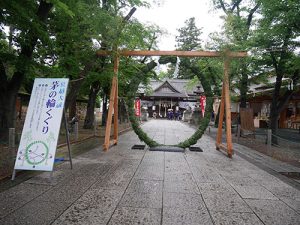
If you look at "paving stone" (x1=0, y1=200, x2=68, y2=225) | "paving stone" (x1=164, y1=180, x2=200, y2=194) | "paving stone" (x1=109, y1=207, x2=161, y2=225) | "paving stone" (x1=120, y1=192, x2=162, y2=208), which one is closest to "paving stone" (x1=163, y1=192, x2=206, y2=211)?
"paving stone" (x1=120, y1=192, x2=162, y2=208)

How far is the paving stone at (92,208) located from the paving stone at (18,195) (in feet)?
2.55

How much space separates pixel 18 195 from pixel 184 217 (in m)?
2.71

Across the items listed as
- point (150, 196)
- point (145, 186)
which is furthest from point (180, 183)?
point (150, 196)

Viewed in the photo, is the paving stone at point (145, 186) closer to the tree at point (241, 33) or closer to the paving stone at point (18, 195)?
the paving stone at point (18, 195)

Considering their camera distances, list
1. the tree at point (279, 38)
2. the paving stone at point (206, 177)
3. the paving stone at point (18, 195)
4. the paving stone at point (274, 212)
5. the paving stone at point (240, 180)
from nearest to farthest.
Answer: the paving stone at point (274, 212) → the paving stone at point (18, 195) → the paving stone at point (240, 180) → the paving stone at point (206, 177) → the tree at point (279, 38)

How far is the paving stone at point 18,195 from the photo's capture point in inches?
166

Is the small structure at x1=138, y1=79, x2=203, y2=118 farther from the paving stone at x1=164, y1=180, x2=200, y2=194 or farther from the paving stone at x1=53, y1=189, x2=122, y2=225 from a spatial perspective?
the paving stone at x1=53, y1=189, x2=122, y2=225

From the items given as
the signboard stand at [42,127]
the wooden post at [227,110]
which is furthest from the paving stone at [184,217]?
the wooden post at [227,110]

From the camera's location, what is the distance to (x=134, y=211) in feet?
14.0

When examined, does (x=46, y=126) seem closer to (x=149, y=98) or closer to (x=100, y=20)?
(x=100, y=20)

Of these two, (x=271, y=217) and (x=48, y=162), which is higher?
(x=48, y=162)

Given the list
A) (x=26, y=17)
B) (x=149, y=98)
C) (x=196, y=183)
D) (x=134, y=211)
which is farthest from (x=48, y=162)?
(x=149, y=98)

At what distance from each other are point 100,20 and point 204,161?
17.8 ft

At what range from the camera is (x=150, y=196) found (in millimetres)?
5012
